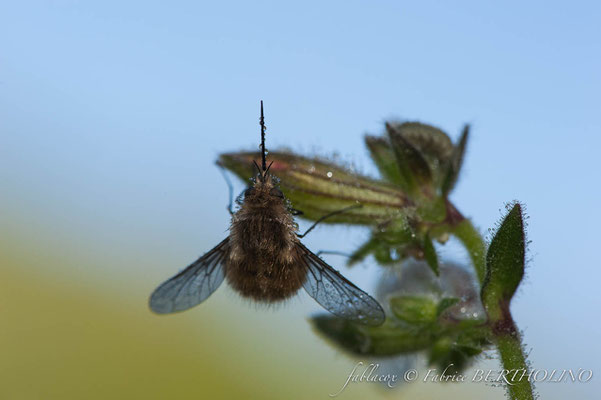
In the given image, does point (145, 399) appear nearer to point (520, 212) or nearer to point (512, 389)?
point (512, 389)

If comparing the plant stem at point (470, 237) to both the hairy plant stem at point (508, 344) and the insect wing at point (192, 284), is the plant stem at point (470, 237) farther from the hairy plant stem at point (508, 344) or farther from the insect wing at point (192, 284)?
the insect wing at point (192, 284)

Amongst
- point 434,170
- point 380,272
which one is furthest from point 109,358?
point 434,170

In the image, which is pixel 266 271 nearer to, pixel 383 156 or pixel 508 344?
pixel 383 156

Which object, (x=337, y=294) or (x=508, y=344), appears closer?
(x=508, y=344)

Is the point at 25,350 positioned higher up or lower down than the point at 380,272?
lower down

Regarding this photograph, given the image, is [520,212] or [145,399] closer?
[520,212]

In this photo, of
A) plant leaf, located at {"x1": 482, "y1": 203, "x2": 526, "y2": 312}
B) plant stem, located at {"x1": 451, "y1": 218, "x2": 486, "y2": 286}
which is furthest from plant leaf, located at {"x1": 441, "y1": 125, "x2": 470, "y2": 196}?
plant leaf, located at {"x1": 482, "y1": 203, "x2": 526, "y2": 312}

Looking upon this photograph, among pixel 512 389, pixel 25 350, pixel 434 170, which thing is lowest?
pixel 25 350

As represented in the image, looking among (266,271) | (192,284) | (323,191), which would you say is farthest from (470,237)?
(192,284)
